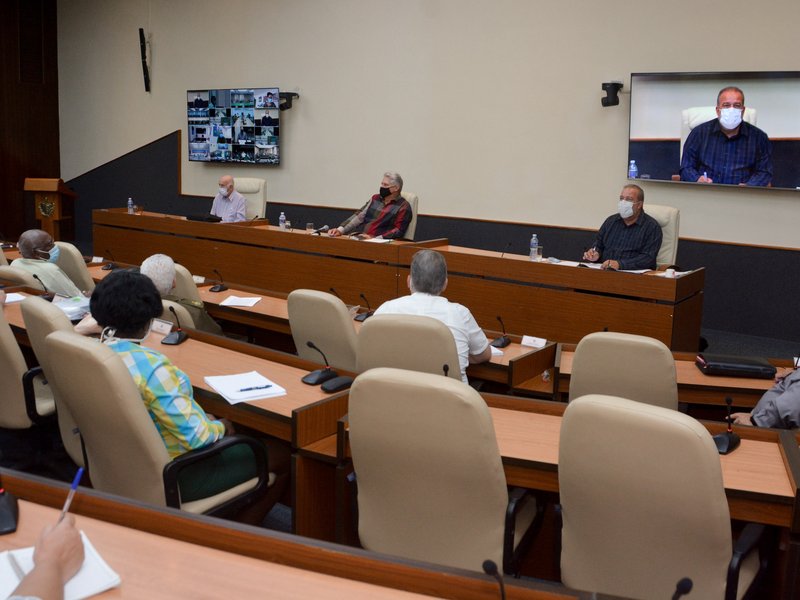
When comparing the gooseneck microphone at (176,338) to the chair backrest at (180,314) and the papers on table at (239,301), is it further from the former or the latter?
the papers on table at (239,301)

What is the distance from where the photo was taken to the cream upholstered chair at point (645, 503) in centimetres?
197

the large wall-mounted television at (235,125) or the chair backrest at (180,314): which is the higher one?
the large wall-mounted television at (235,125)

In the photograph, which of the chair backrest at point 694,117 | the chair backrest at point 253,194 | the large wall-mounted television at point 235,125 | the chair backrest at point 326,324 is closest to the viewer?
the chair backrest at point 326,324

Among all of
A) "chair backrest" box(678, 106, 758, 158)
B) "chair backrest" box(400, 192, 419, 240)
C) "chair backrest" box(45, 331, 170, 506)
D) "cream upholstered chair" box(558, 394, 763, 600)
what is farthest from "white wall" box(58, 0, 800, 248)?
"chair backrest" box(45, 331, 170, 506)

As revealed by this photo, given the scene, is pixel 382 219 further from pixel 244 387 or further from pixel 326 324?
pixel 244 387

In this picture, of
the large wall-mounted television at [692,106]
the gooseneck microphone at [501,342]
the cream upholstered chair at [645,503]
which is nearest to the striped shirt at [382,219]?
the large wall-mounted television at [692,106]

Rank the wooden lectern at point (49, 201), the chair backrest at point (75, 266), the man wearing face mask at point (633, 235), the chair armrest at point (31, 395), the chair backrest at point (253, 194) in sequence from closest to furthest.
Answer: the chair armrest at point (31, 395) < the chair backrest at point (75, 266) < the man wearing face mask at point (633, 235) < the chair backrest at point (253, 194) < the wooden lectern at point (49, 201)

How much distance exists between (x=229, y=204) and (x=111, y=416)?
6.33 metres

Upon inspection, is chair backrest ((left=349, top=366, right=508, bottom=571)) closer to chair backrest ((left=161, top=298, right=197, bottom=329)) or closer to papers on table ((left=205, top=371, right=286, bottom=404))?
papers on table ((left=205, top=371, right=286, bottom=404))

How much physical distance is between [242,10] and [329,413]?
8.57 m

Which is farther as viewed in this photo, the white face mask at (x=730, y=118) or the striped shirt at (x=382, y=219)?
the striped shirt at (x=382, y=219)

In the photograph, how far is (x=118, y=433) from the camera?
250 centimetres

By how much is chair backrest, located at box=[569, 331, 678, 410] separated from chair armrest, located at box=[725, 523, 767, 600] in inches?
34.4

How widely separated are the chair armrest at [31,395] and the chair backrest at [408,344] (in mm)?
1358
